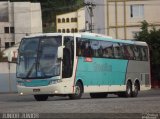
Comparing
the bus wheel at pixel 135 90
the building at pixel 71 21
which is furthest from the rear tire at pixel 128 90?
the building at pixel 71 21

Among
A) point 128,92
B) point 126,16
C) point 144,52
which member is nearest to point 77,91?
point 128,92

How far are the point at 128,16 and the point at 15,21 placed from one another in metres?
35.0

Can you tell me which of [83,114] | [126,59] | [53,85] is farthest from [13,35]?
[83,114]

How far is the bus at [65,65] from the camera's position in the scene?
96.6ft

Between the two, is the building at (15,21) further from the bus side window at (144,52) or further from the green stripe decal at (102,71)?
the green stripe decal at (102,71)

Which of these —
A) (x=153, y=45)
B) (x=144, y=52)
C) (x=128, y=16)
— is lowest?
(x=144, y=52)

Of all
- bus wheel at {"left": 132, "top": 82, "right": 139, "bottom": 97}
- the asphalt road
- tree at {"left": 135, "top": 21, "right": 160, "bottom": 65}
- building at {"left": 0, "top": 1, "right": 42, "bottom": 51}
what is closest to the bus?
bus wheel at {"left": 132, "top": 82, "right": 139, "bottom": 97}

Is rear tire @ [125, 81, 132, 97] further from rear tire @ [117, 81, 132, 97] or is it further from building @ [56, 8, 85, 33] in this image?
building @ [56, 8, 85, 33]

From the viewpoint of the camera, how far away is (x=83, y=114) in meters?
15.6

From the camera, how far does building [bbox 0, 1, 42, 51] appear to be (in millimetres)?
98500

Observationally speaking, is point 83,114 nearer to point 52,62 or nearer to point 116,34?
point 52,62

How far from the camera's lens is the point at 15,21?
99125 millimetres

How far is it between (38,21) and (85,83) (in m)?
70.6

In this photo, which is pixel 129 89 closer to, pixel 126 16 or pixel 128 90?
pixel 128 90
